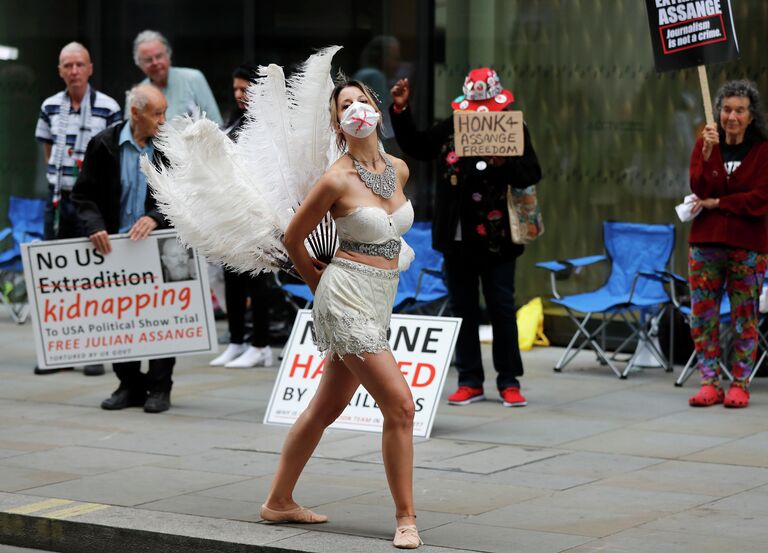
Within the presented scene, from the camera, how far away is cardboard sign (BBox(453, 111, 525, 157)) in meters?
9.19

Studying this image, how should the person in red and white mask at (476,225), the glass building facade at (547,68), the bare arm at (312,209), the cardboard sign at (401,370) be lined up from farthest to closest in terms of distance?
the glass building facade at (547,68), the person in red and white mask at (476,225), the cardboard sign at (401,370), the bare arm at (312,209)

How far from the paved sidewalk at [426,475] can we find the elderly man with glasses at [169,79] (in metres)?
2.27

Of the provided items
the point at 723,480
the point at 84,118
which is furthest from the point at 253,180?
the point at 84,118

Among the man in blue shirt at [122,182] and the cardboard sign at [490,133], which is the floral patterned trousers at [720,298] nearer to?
the cardboard sign at [490,133]

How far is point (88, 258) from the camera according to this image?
9461 millimetres

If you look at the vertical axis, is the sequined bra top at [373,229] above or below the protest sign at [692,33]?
below

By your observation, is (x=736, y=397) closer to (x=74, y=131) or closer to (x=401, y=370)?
(x=401, y=370)

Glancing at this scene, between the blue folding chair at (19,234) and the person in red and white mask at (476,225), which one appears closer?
the person in red and white mask at (476,225)

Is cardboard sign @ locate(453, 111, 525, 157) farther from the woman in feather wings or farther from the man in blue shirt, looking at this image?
the woman in feather wings

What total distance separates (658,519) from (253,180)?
7.51 ft

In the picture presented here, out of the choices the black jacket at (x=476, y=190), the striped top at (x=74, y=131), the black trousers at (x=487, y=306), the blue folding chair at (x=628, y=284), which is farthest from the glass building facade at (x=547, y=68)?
the striped top at (x=74, y=131)

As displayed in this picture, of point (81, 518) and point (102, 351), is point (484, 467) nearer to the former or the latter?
point (81, 518)

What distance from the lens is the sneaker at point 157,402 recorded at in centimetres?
948

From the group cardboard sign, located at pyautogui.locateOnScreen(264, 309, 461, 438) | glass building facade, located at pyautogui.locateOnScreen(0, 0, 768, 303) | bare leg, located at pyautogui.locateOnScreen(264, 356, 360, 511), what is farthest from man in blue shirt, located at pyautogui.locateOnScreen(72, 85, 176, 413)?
glass building facade, located at pyautogui.locateOnScreen(0, 0, 768, 303)
